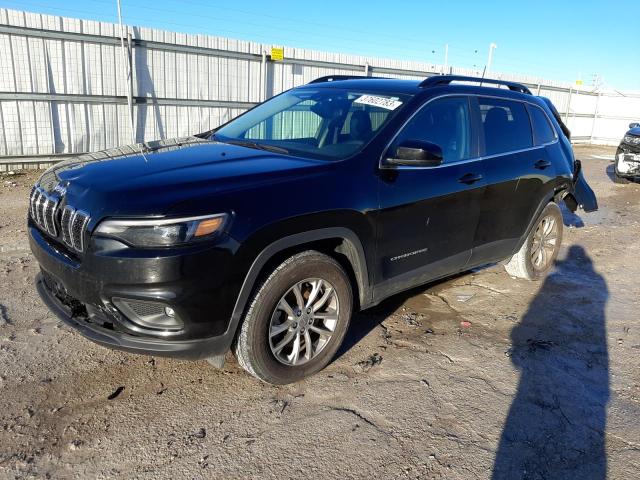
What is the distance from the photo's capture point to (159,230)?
8.22ft

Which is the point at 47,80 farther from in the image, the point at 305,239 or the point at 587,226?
the point at 587,226

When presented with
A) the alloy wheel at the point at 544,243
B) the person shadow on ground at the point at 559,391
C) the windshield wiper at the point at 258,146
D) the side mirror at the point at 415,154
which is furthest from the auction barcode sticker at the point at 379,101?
the alloy wheel at the point at 544,243

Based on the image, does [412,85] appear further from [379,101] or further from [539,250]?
[539,250]

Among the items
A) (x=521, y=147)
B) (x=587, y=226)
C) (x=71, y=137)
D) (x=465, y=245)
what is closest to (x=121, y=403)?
(x=465, y=245)

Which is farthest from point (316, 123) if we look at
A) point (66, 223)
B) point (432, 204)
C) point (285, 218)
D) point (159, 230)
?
point (66, 223)

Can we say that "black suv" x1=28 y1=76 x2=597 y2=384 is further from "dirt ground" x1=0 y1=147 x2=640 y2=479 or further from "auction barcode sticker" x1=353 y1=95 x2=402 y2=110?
"dirt ground" x1=0 y1=147 x2=640 y2=479

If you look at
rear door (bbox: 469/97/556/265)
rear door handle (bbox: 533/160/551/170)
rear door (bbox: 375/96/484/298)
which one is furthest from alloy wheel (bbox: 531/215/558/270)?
rear door (bbox: 375/96/484/298)

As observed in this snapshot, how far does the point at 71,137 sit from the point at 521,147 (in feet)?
26.7

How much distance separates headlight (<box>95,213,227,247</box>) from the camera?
8.21 feet

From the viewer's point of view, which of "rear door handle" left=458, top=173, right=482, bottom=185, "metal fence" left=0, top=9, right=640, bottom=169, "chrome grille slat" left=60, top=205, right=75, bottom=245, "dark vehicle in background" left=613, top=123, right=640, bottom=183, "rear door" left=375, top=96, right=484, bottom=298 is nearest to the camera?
"chrome grille slat" left=60, top=205, right=75, bottom=245

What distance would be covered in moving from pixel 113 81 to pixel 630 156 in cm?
1104

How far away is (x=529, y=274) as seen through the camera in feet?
17.0

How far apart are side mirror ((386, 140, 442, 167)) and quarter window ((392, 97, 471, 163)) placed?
0.18 m

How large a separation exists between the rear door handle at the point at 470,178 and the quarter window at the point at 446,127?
5.6 inches
